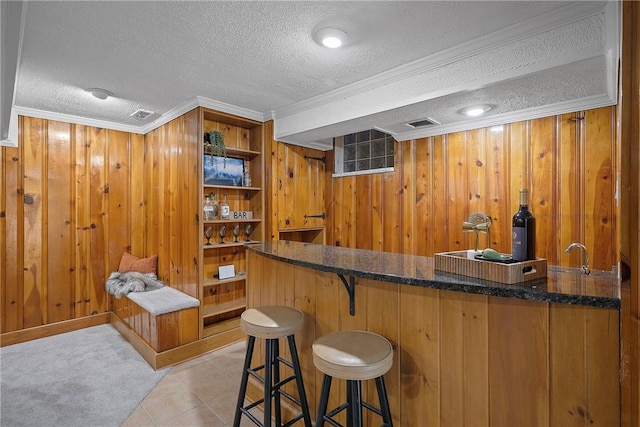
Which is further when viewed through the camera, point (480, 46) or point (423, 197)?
point (423, 197)

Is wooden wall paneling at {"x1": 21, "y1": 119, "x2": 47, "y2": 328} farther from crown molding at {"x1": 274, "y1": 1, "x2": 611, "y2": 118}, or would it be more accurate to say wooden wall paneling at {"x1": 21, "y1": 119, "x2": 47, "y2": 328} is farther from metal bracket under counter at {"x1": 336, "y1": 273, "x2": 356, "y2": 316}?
Answer: metal bracket under counter at {"x1": 336, "y1": 273, "x2": 356, "y2": 316}

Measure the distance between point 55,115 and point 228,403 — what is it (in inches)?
138

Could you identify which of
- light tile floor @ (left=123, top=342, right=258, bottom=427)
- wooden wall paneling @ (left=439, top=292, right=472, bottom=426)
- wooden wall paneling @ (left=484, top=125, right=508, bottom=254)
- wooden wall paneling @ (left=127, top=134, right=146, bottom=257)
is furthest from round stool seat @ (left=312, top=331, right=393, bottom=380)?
wooden wall paneling @ (left=127, top=134, right=146, bottom=257)

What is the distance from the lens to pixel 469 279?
1.28 m

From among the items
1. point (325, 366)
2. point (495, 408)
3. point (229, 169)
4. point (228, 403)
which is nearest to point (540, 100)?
point (495, 408)

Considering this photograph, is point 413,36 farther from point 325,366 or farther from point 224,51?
point 325,366

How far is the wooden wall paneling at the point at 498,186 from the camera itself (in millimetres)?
2857

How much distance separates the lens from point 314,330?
6.39 ft

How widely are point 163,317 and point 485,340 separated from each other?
2.63 metres

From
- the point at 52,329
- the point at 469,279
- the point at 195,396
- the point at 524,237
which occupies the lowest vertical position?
the point at 195,396

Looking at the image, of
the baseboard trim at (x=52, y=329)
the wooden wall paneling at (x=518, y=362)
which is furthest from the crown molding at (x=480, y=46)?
the baseboard trim at (x=52, y=329)

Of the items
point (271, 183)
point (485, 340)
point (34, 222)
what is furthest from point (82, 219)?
point (485, 340)

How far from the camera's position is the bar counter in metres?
1.06

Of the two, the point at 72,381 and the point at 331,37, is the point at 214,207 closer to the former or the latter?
the point at 72,381
